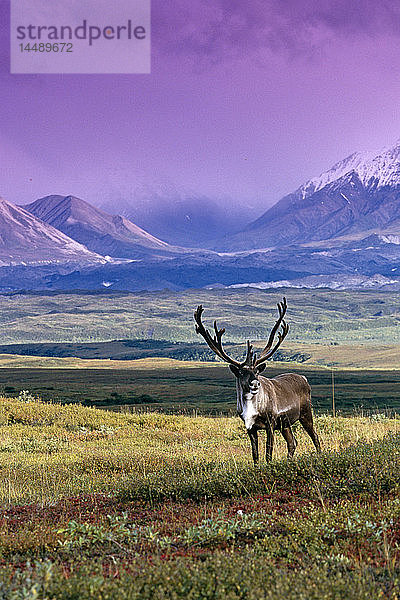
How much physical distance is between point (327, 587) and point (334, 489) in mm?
3642

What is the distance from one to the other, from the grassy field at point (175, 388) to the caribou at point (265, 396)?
20.9 metres

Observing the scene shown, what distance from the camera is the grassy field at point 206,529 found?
489 centimetres

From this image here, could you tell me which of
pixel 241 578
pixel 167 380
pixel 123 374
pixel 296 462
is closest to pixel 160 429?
pixel 296 462

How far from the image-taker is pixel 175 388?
59156 mm

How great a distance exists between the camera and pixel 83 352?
161 meters

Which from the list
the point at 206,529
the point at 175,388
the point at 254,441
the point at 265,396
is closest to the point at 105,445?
the point at 254,441

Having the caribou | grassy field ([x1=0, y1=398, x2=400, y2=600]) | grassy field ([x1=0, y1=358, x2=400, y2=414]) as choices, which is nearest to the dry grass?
grassy field ([x1=0, y1=398, x2=400, y2=600])

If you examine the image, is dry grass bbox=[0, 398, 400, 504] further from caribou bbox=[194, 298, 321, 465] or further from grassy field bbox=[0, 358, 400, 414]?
grassy field bbox=[0, 358, 400, 414]

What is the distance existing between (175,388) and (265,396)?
160ft

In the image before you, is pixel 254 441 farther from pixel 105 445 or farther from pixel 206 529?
pixel 105 445

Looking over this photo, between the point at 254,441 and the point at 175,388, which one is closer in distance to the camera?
the point at 254,441

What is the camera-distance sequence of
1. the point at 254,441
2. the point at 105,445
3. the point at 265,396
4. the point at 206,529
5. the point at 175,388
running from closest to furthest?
the point at 206,529 → the point at 254,441 → the point at 265,396 → the point at 105,445 → the point at 175,388

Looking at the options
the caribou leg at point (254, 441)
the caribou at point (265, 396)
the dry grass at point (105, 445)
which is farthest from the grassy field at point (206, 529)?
the caribou at point (265, 396)

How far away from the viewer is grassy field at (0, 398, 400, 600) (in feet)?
16.0
